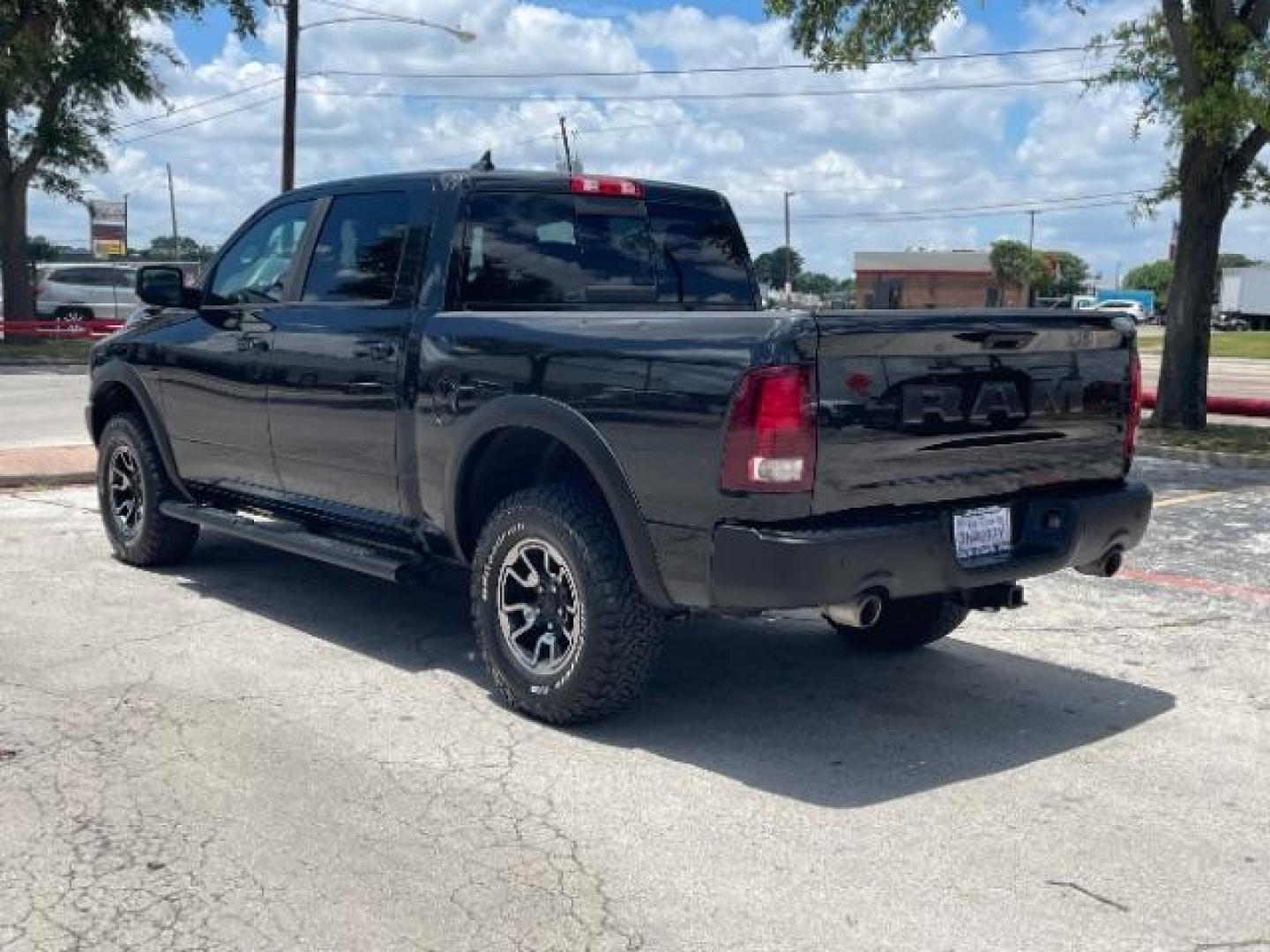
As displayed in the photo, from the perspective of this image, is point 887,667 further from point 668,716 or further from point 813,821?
point 813,821

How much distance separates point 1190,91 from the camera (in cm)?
1436

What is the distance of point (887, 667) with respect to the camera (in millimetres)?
5832

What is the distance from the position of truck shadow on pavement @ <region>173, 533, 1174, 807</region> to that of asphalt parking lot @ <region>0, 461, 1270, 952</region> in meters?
0.02

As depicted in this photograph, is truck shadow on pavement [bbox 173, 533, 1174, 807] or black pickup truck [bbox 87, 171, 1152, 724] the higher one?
black pickup truck [bbox 87, 171, 1152, 724]

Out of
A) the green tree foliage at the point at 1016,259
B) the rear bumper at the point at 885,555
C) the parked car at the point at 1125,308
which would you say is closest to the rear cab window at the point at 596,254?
the parked car at the point at 1125,308

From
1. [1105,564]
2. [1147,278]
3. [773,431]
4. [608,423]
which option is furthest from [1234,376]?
[1147,278]

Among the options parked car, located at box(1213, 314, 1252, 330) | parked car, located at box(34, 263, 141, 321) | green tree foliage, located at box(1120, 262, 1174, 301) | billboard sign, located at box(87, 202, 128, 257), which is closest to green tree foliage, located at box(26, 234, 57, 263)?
billboard sign, located at box(87, 202, 128, 257)

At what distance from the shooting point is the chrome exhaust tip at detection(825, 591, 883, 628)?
14.2 ft

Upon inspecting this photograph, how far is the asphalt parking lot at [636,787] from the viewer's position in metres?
3.43

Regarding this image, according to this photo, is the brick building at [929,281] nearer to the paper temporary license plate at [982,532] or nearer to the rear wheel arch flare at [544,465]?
the paper temporary license plate at [982,532]

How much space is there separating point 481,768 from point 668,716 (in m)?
0.87

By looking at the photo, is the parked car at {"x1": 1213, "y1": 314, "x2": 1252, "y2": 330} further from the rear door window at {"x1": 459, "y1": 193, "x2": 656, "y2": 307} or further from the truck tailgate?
the truck tailgate

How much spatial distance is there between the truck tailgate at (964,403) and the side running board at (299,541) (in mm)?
2004

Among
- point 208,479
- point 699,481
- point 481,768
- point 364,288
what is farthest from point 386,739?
point 208,479
